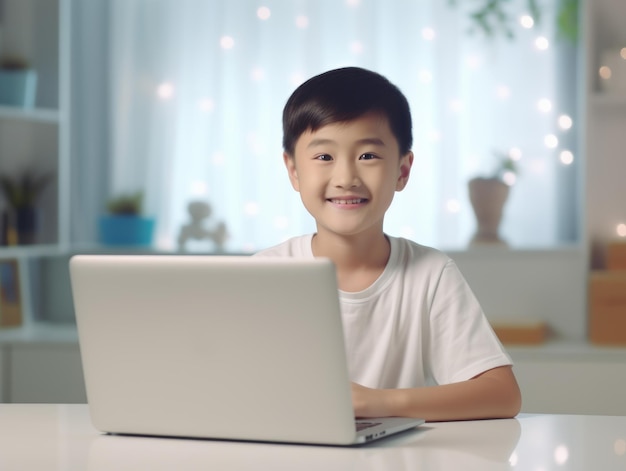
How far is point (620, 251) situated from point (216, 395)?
6.93ft

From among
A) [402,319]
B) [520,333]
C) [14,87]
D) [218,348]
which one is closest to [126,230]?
[14,87]

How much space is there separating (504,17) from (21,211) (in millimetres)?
1683

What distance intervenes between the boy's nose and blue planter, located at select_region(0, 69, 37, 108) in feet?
6.79

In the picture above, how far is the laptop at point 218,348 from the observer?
1.07 m

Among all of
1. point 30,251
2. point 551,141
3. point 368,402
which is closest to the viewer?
point 368,402

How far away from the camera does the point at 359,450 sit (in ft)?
A: 3.62

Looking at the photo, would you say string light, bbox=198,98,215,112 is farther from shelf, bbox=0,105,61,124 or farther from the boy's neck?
the boy's neck

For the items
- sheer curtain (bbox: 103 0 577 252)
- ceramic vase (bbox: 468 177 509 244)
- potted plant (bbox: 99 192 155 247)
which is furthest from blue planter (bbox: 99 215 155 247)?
ceramic vase (bbox: 468 177 509 244)

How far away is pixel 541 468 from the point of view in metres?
1.03

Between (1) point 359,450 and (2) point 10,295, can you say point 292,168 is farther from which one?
(2) point 10,295

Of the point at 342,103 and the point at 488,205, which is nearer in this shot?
the point at 342,103

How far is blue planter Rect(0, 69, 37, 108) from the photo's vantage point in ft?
10.7

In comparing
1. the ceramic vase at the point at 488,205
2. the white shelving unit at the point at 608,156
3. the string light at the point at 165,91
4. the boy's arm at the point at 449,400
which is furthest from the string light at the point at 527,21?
the boy's arm at the point at 449,400

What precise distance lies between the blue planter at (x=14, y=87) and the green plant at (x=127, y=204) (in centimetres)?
43
